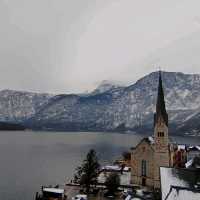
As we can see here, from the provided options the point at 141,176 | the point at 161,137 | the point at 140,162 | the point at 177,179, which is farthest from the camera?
the point at 141,176

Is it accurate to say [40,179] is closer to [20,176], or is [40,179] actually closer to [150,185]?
[20,176]

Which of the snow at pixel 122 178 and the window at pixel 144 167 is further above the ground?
the window at pixel 144 167

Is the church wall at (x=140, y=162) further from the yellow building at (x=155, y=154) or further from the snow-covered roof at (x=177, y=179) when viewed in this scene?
the snow-covered roof at (x=177, y=179)

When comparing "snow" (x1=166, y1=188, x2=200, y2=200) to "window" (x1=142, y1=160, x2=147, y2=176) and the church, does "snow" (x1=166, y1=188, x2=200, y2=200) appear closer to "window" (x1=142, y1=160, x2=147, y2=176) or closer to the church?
A: the church

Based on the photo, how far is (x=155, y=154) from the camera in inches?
3012

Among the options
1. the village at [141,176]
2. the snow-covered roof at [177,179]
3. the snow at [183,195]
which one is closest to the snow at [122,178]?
the village at [141,176]

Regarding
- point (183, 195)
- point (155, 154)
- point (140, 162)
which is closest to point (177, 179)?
point (183, 195)

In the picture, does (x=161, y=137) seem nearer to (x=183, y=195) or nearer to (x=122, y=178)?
(x=122, y=178)

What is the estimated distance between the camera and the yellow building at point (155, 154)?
75000 mm

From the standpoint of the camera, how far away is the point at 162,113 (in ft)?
245

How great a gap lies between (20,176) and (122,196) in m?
50.9

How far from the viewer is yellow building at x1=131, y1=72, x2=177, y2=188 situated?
7500 cm

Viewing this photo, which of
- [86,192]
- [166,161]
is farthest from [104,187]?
[166,161]

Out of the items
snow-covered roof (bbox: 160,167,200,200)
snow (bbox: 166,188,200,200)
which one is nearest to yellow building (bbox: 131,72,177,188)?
snow-covered roof (bbox: 160,167,200,200)
